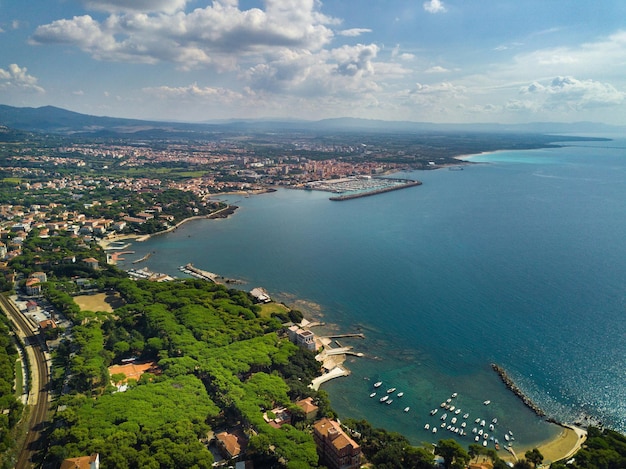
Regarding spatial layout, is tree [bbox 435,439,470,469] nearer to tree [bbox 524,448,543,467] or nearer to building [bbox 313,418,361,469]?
tree [bbox 524,448,543,467]

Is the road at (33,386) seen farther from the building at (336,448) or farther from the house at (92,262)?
the building at (336,448)

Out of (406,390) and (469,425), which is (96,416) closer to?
(406,390)

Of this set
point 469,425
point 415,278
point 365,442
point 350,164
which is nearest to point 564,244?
point 415,278

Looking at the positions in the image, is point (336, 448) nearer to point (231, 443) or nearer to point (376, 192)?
point (231, 443)

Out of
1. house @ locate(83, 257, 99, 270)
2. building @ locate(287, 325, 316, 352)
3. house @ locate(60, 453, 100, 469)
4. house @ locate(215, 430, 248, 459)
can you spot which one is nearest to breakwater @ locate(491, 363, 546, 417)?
building @ locate(287, 325, 316, 352)

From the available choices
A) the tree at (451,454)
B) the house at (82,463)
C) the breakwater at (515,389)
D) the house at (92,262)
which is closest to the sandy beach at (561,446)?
the breakwater at (515,389)
